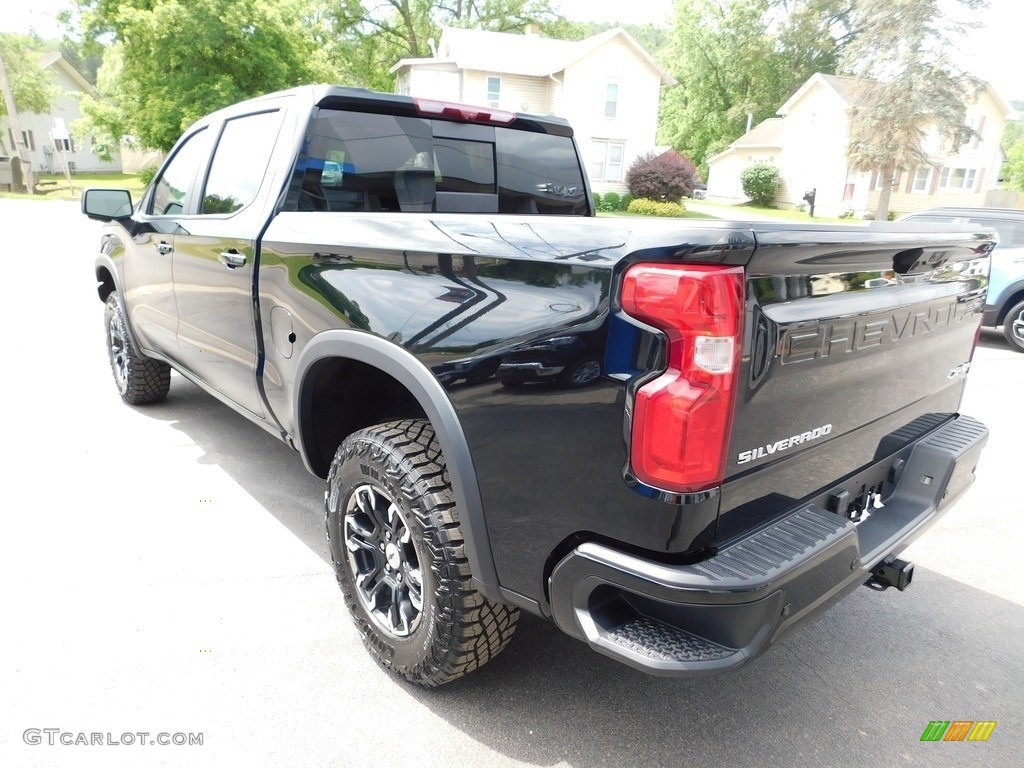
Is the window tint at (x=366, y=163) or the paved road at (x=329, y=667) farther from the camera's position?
the window tint at (x=366, y=163)

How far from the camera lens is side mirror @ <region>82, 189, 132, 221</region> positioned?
14.0ft

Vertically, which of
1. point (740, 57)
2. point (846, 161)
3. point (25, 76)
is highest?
point (740, 57)

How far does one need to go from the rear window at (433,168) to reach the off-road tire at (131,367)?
2.57 meters

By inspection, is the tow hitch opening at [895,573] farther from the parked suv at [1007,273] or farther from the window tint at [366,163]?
the parked suv at [1007,273]

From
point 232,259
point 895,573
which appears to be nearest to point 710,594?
point 895,573

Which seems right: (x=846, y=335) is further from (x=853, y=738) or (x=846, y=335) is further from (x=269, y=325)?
(x=269, y=325)

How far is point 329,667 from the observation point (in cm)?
249

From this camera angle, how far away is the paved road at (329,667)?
217 centimetres

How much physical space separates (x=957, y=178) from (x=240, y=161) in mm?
46274

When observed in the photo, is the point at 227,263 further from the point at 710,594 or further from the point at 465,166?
the point at 710,594

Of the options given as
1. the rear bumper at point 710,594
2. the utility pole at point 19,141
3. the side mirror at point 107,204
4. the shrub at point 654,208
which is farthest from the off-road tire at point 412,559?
the utility pole at point 19,141

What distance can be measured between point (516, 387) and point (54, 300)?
9760mm

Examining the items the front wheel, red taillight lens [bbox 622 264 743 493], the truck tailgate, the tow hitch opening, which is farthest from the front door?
the front wheel

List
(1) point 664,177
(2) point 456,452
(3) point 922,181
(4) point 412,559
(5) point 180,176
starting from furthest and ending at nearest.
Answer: (3) point 922,181 → (1) point 664,177 → (5) point 180,176 → (4) point 412,559 → (2) point 456,452
